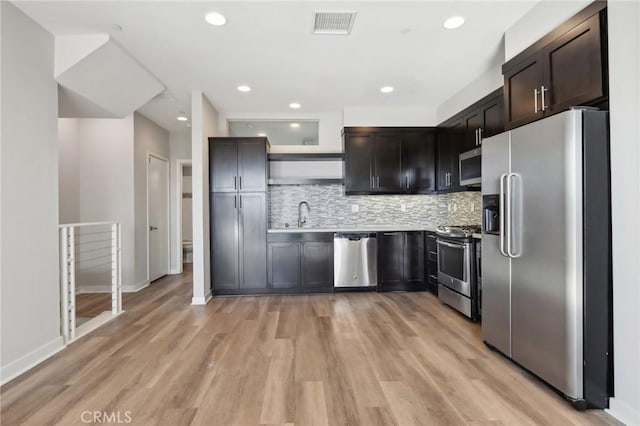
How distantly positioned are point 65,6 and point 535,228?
3.71 meters

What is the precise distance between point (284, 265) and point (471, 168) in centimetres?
269

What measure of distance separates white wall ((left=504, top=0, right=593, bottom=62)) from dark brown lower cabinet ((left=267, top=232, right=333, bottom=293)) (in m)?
2.94

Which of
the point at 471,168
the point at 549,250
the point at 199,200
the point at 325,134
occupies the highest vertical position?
the point at 325,134

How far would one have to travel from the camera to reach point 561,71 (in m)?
2.12

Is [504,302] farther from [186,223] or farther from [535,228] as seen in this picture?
[186,223]

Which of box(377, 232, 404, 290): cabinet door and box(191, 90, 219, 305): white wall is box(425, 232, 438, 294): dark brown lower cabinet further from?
box(191, 90, 219, 305): white wall

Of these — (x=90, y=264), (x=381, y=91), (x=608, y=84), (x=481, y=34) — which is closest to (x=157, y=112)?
(x=90, y=264)

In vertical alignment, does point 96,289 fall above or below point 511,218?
below

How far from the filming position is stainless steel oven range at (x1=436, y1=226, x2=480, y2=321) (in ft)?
10.7

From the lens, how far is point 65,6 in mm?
2314

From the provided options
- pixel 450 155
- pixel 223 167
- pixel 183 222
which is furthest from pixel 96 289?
pixel 450 155

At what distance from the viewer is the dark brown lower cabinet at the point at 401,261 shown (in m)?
4.50

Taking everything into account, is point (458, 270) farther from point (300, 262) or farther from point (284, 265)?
point (284, 265)

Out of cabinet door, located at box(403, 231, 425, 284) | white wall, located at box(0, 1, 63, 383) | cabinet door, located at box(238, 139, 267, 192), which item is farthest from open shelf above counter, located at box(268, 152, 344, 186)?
white wall, located at box(0, 1, 63, 383)
